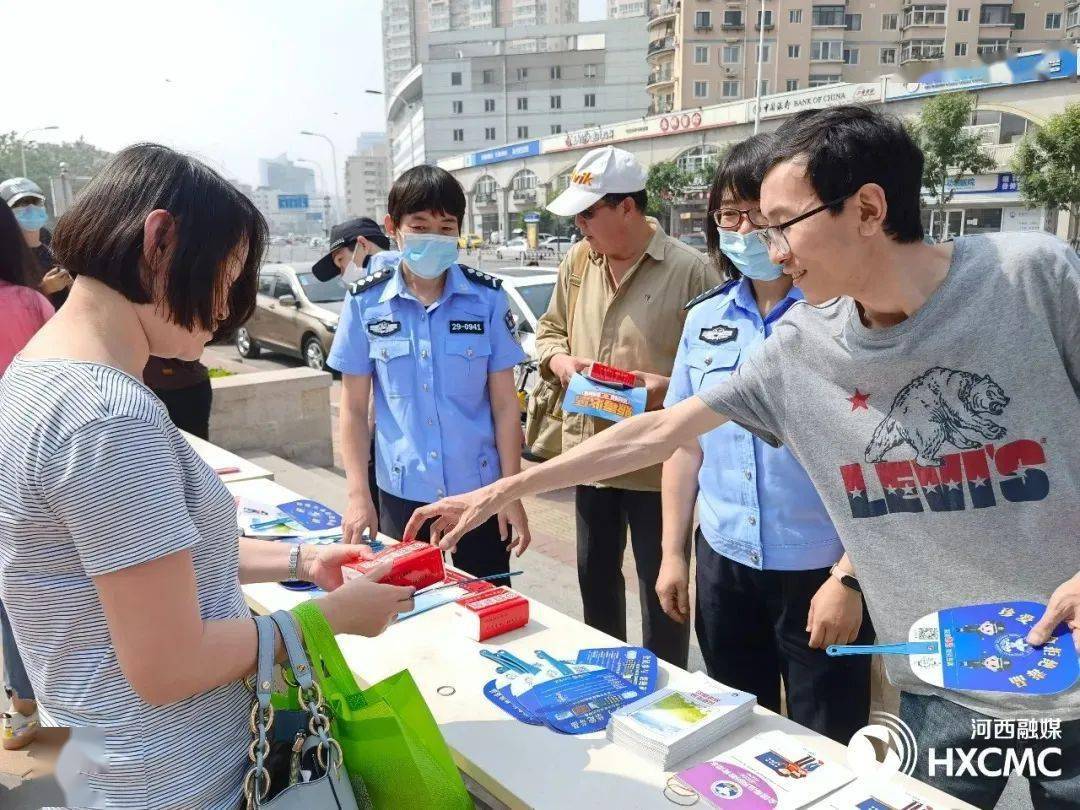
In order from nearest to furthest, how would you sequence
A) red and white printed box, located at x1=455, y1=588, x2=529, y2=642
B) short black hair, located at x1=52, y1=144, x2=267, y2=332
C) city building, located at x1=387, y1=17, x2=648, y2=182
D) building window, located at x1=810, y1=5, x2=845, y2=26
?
short black hair, located at x1=52, y1=144, x2=267, y2=332
red and white printed box, located at x1=455, y1=588, x2=529, y2=642
building window, located at x1=810, y1=5, x2=845, y2=26
city building, located at x1=387, y1=17, x2=648, y2=182

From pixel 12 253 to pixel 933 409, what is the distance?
2.91 metres

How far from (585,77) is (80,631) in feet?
252

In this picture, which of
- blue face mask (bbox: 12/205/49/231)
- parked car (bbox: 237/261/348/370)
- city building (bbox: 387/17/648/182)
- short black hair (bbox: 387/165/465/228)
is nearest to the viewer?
short black hair (bbox: 387/165/465/228)

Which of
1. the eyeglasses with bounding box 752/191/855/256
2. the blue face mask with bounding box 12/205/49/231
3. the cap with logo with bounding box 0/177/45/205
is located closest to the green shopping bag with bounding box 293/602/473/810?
the eyeglasses with bounding box 752/191/855/256

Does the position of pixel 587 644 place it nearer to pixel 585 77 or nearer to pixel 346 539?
pixel 346 539

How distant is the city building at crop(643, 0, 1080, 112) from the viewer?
137 feet

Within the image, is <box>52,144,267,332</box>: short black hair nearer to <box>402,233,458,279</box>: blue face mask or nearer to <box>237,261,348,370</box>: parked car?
<box>402,233,458,279</box>: blue face mask

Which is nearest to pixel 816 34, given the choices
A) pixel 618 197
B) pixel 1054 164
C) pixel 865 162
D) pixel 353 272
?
pixel 1054 164

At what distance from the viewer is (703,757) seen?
1.44 m

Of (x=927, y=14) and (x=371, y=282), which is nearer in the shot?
(x=371, y=282)

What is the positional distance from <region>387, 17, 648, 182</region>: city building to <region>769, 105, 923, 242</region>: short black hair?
235 ft

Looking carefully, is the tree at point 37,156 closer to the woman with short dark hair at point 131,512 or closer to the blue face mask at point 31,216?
the blue face mask at point 31,216

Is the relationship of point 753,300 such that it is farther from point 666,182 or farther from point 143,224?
point 666,182

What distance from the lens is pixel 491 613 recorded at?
6.12 ft
